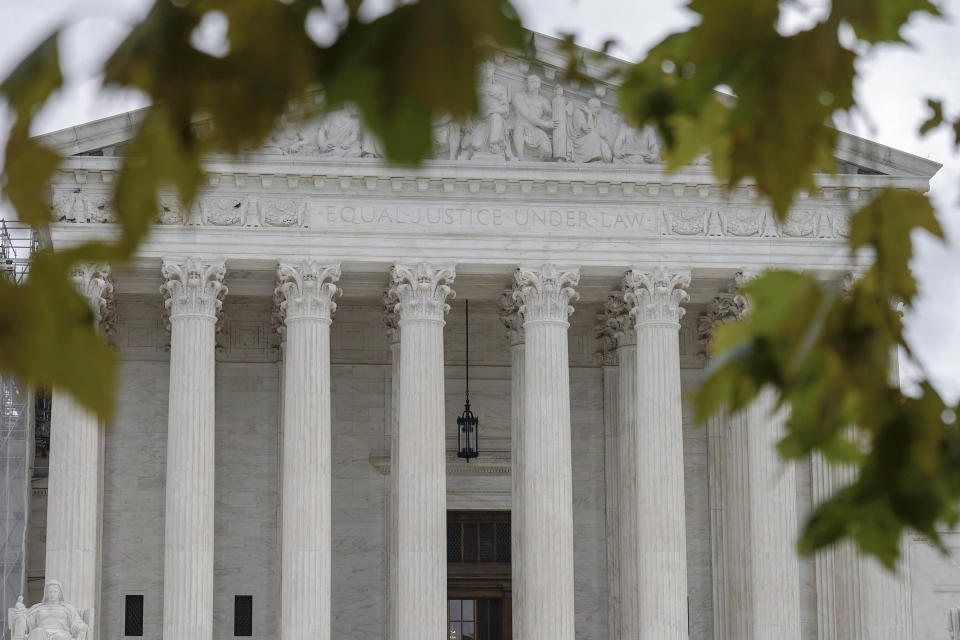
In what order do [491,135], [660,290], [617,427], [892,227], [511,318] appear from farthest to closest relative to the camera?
[617,427] → [511,318] → [660,290] → [491,135] → [892,227]

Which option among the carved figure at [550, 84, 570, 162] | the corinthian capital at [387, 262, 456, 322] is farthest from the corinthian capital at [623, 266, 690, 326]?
the corinthian capital at [387, 262, 456, 322]

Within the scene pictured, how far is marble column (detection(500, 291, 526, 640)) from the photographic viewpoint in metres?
37.5

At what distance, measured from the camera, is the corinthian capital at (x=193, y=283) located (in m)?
36.9

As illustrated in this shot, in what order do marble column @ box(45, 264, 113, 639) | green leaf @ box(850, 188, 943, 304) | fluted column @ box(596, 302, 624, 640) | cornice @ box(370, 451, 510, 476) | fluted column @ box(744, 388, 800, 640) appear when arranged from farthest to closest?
cornice @ box(370, 451, 510, 476)
fluted column @ box(596, 302, 624, 640)
fluted column @ box(744, 388, 800, 640)
marble column @ box(45, 264, 113, 639)
green leaf @ box(850, 188, 943, 304)

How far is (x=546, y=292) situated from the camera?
124ft

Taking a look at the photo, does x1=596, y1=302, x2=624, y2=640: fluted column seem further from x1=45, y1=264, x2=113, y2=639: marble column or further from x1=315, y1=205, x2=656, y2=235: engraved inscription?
x1=45, y1=264, x2=113, y2=639: marble column

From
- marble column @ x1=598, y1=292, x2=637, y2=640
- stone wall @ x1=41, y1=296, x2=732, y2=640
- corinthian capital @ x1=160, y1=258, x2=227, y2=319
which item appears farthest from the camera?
stone wall @ x1=41, y1=296, x2=732, y2=640

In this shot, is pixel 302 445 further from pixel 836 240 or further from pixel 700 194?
pixel 836 240

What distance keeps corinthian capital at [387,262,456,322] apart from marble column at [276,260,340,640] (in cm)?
148

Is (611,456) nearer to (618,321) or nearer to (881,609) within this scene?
(618,321)

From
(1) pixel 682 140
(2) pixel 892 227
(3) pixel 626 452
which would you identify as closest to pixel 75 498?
(3) pixel 626 452

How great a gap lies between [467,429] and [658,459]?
5.66 m

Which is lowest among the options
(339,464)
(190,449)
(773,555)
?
(773,555)

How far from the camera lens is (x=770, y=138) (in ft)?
13.2
